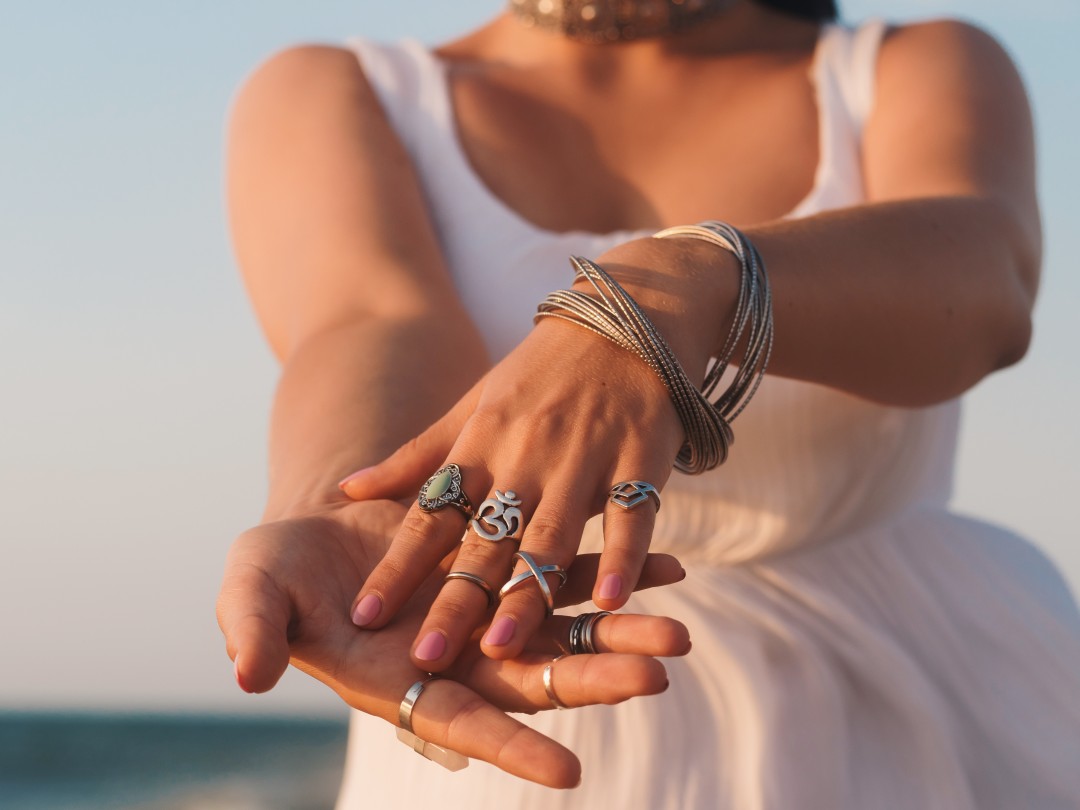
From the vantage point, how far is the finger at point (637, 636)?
100 centimetres

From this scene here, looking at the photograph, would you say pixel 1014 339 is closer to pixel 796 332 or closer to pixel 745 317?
pixel 796 332

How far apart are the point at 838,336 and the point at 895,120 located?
2.25ft

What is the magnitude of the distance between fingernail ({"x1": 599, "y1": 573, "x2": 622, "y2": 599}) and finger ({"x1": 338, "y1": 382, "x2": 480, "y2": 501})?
11.3 inches

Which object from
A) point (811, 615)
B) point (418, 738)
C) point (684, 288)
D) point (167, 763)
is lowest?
point (167, 763)

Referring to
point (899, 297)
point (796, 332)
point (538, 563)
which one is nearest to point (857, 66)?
point (899, 297)

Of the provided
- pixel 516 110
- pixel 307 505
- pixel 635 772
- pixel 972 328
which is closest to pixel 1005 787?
pixel 635 772

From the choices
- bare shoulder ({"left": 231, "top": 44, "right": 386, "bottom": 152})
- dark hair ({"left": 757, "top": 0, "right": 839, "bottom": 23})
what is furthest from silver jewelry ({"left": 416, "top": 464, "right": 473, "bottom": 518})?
dark hair ({"left": 757, "top": 0, "right": 839, "bottom": 23})

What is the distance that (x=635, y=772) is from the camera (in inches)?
63.4

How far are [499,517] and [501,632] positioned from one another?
0.13 metres

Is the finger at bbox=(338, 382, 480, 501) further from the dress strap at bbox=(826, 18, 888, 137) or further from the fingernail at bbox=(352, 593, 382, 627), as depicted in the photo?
the dress strap at bbox=(826, 18, 888, 137)

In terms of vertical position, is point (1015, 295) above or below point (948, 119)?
below

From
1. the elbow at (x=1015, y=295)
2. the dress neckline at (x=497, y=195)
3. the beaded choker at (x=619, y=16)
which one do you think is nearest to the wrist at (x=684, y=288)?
the elbow at (x=1015, y=295)

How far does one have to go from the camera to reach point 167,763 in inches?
785

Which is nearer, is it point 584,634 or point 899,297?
point 584,634
